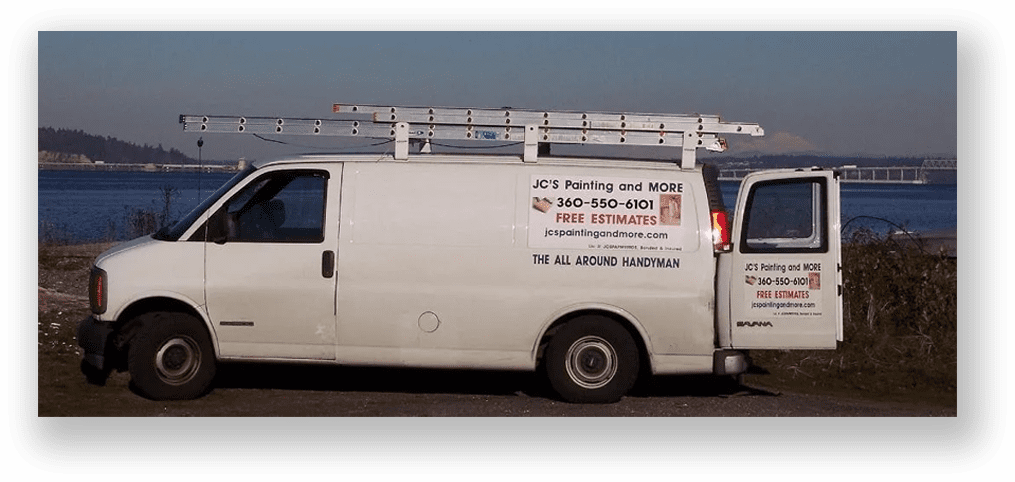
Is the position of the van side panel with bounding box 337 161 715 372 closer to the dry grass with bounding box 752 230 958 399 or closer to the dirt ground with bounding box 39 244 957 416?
the dirt ground with bounding box 39 244 957 416

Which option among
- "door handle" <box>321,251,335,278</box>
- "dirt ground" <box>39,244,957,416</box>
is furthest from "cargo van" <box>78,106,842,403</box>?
"dirt ground" <box>39,244,957,416</box>

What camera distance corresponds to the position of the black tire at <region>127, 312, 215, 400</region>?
10.3m

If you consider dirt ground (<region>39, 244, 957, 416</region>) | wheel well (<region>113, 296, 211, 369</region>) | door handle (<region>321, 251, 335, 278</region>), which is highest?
door handle (<region>321, 251, 335, 278</region>)

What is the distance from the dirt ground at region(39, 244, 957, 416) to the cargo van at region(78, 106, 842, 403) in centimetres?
34

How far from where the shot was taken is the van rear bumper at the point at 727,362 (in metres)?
10.2

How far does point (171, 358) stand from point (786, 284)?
507 centimetres

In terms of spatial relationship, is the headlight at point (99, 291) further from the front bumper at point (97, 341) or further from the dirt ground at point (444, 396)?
the dirt ground at point (444, 396)

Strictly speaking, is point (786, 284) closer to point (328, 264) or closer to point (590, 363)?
point (590, 363)

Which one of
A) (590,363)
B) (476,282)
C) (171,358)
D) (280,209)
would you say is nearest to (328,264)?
(280,209)

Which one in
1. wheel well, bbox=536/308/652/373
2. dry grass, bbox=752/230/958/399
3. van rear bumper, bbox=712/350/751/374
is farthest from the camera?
dry grass, bbox=752/230/958/399

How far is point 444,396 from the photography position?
10.9 m

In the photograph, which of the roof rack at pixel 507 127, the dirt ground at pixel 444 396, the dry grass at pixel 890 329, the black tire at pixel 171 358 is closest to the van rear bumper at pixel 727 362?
the dirt ground at pixel 444 396
